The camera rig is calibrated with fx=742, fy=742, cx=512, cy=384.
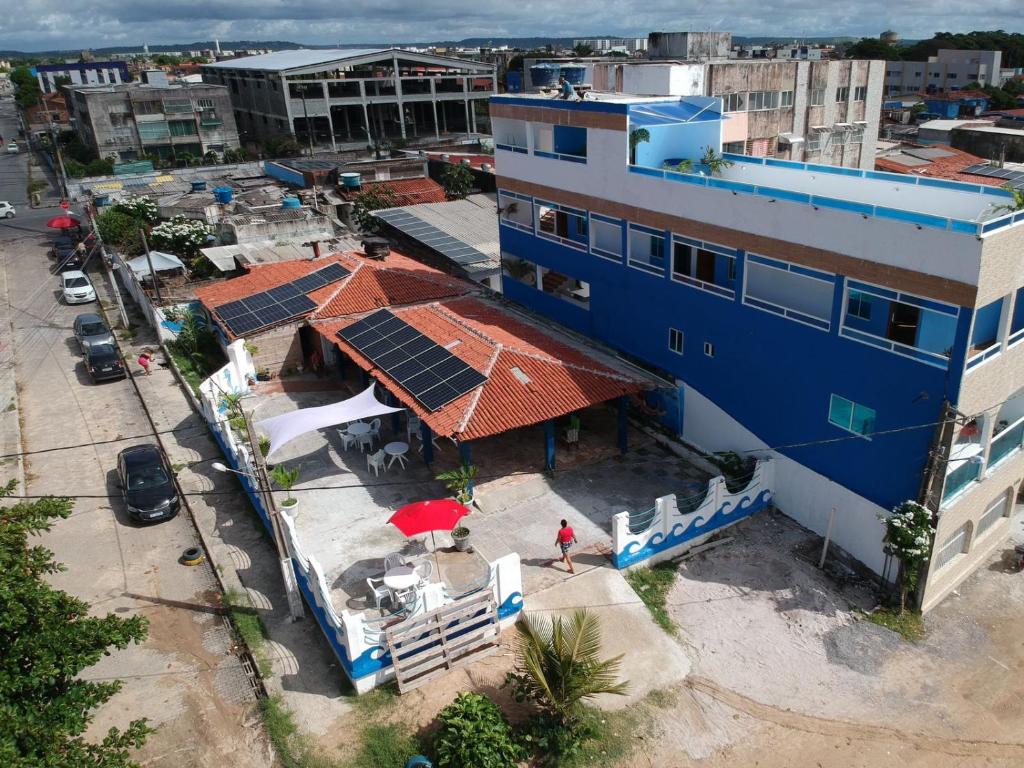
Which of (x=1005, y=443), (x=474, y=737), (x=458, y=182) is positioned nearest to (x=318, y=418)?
(x=474, y=737)

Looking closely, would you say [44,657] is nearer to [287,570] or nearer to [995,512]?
[287,570]

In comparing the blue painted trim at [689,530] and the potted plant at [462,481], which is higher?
the potted plant at [462,481]

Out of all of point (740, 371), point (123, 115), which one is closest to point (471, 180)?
point (740, 371)

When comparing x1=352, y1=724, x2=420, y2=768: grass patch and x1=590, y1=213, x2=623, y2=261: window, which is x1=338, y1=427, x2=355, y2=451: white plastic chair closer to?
x1=590, y1=213, x2=623, y2=261: window

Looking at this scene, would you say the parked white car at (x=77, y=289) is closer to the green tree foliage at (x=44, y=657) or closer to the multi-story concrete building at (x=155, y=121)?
the green tree foliage at (x=44, y=657)

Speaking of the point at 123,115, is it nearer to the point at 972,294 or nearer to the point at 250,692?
the point at 250,692

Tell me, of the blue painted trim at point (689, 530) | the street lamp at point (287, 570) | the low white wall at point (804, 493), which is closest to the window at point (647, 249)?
the low white wall at point (804, 493)
